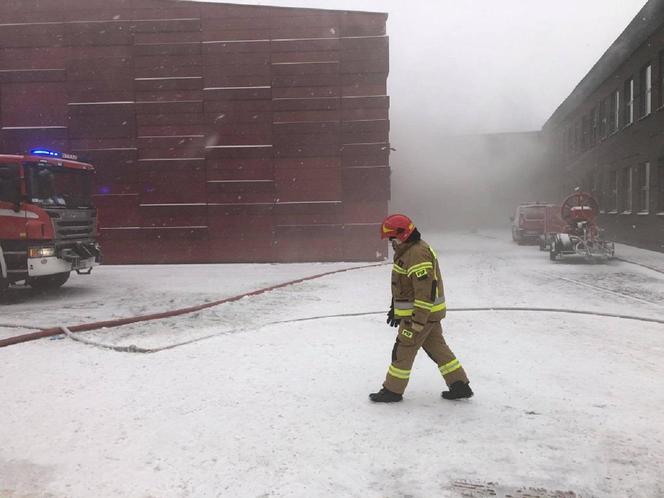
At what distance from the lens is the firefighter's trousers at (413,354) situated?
13.4ft

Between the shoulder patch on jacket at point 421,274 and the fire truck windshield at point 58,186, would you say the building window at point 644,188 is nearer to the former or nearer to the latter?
the fire truck windshield at point 58,186

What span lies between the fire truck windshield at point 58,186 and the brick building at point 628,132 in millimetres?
15742

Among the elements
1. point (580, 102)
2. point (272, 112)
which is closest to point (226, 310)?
point (272, 112)

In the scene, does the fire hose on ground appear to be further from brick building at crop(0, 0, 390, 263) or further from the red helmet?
brick building at crop(0, 0, 390, 263)

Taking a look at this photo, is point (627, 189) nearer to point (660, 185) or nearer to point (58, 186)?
point (660, 185)

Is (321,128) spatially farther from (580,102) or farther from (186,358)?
(580,102)

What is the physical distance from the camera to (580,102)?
91.5 ft

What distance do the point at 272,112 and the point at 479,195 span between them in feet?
85.2

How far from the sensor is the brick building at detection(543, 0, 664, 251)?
669 inches

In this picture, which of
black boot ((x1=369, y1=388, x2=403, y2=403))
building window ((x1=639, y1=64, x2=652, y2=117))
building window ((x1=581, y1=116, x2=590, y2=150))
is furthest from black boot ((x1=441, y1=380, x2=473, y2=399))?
building window ((x1=581, y1=116, x2=590, y2=150))

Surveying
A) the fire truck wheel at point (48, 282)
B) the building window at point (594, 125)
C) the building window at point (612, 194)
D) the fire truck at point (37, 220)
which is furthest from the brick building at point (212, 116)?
the building window at point (594, 125)

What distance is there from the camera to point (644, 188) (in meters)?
18.4

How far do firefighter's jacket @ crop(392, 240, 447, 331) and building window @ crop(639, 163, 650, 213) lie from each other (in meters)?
16.8

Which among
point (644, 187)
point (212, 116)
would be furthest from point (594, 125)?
point (212, 116)
